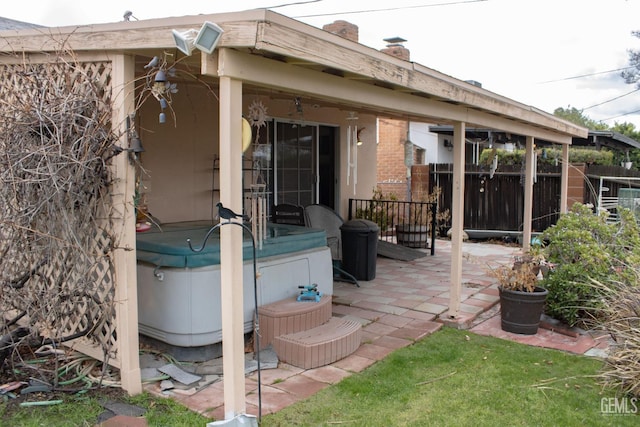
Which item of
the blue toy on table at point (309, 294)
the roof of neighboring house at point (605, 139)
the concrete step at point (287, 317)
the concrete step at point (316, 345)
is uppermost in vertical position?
the roof of neighboring house at point (605, 139)

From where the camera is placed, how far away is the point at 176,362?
3.89 metres

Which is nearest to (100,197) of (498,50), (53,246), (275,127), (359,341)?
(53,246)

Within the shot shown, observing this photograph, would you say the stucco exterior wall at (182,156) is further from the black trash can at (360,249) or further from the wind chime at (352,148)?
the wind chime at (352,148)

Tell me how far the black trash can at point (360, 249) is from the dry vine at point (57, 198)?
3670mm

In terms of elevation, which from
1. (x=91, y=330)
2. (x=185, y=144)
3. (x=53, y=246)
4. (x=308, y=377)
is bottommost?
(x=308, y=377)

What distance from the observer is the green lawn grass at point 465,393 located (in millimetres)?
3133

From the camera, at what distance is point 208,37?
2.60m

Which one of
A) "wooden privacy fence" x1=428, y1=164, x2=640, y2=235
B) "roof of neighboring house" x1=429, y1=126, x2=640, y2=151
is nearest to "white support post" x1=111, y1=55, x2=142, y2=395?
"roof of neighboring house" x1=429, y1=126, x2=640, y2=151

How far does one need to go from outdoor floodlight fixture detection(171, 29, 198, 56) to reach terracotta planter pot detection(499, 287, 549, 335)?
3746 mm

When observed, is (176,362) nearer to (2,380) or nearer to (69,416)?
(69,416)

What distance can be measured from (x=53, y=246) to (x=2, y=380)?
1035 millimetres

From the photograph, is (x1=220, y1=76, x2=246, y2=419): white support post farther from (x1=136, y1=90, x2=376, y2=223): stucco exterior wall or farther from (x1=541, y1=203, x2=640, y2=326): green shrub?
(x1=541, y1=203, x2=640, y2=326): green shrub

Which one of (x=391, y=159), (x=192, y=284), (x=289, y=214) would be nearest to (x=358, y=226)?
(x=289, y=214)

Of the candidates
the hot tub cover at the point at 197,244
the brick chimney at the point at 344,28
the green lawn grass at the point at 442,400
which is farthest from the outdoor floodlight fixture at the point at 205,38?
the brick chimney at the point at 344,28
